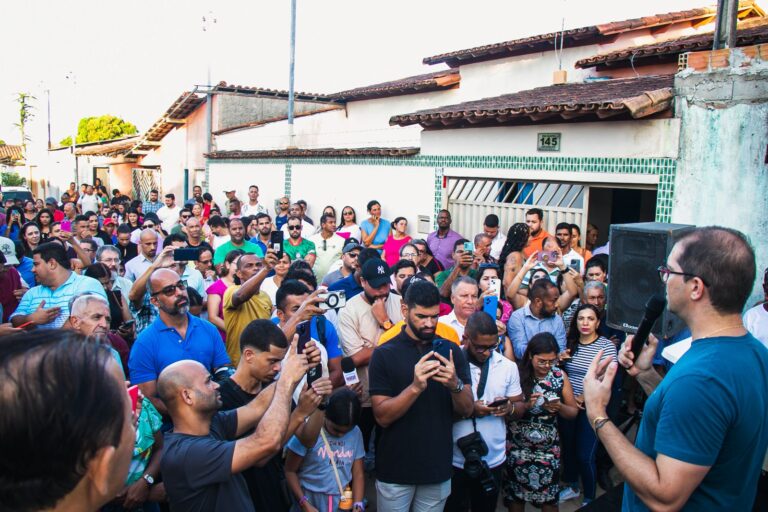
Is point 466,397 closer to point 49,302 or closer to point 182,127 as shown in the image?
point 49,302

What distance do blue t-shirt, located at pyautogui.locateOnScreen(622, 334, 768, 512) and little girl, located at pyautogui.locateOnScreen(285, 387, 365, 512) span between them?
2.14m

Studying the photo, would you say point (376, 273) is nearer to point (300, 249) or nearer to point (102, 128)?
point (300, 249)

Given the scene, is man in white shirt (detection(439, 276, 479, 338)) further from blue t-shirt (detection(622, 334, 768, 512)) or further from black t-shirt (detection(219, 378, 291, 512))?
blue t-shirt (detection(622, 334, 768, 512))

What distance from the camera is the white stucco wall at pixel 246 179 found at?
55.9ft

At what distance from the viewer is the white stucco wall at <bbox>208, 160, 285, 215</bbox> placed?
17.0 m

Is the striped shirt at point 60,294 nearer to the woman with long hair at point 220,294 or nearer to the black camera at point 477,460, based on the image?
the woman with long hair at point 220,294

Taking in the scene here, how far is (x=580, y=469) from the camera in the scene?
5.46 metres

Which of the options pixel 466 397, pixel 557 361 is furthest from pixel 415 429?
pixel 557 361

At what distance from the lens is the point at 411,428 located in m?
3.85

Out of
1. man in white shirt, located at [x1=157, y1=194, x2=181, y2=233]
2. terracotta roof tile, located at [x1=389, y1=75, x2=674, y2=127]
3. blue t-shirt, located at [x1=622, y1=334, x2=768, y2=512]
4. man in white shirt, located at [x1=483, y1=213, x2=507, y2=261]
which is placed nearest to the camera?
blue t-shirt, located at [x1=622, y1=334, x2=768, y2=512]

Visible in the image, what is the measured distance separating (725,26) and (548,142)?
8.43ft

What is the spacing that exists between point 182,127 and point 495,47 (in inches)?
561

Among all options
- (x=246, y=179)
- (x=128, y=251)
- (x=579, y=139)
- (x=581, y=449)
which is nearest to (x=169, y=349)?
(x=581, y=449)

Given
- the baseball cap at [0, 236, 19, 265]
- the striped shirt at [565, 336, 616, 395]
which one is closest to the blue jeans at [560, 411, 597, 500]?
the striped shirt at [565, 336, 616, 395]
